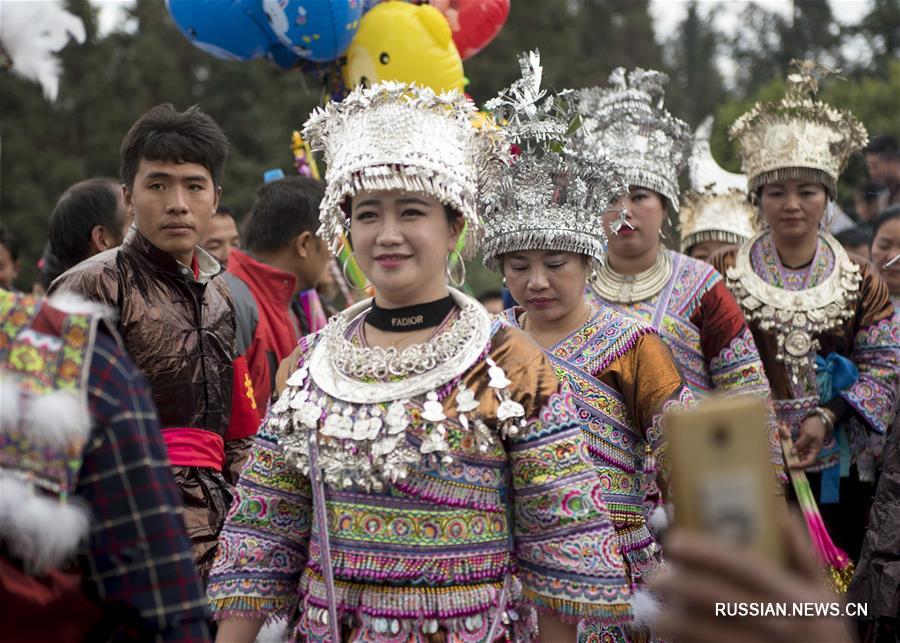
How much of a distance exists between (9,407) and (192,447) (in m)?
1.86

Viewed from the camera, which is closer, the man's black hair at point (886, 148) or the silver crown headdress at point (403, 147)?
the silver crown headdress at point (403, 147)

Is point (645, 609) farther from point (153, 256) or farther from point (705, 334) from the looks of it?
point (153, 256)

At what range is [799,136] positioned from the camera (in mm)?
5227

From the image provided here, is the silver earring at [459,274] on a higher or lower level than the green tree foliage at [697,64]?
lower

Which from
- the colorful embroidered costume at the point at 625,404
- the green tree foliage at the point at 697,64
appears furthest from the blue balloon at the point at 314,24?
the green tree foliage at the point at 697,64

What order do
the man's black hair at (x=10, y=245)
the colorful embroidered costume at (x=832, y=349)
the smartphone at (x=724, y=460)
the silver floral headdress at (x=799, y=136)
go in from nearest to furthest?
1. the smartphone at (x=724, y=460)
2. the colorful embroidered costume at (x=832, y=349)
3. the silver floral headdress at (x=799, y=136)
4. the man's black hair at (x=10, y=245)

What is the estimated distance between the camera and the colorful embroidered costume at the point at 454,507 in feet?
8.39

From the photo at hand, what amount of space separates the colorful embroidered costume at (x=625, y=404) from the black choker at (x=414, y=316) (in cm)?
88

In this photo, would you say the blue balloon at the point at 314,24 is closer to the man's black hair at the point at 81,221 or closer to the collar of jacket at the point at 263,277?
the collar of jacket at the point at 263,277

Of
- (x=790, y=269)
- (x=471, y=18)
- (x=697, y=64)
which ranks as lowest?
(x=790, y=269)

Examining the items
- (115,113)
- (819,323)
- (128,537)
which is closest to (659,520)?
(819,323)

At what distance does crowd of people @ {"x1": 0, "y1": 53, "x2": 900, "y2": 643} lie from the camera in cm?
172

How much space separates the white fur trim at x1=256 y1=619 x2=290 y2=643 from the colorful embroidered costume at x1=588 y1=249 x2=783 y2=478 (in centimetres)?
196

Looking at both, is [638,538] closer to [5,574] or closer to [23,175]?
[5,574]
